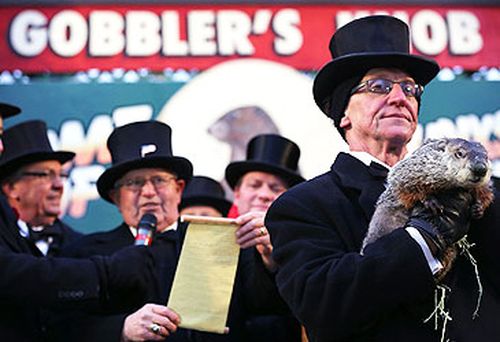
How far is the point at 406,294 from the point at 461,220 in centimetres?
24

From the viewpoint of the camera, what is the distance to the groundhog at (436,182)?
2365mm

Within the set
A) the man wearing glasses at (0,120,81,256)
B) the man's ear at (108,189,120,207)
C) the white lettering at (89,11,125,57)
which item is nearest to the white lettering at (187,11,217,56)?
the white lettering at (89,11,125,57)

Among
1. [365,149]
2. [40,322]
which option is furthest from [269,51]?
[365,149]

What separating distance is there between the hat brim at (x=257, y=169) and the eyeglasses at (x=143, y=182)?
3.36ft

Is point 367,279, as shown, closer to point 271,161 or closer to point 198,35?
point 271,161

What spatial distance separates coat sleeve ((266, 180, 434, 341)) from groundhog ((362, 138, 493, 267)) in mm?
85

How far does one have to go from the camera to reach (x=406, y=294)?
7.80 ft

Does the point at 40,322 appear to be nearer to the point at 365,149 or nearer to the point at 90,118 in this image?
the point at 365,149

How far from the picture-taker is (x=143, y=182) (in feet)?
15.0

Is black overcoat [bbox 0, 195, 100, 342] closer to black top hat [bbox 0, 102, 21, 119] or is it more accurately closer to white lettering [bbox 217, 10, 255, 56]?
black top hat [bbox 0, 102, 21, 119]

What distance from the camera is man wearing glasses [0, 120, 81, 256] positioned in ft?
17.6

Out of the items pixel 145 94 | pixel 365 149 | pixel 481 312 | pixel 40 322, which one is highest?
pixel 145 94

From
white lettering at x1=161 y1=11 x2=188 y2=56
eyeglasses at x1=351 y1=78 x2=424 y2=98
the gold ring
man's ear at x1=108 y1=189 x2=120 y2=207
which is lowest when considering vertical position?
the gold ring

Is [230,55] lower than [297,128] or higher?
higher
